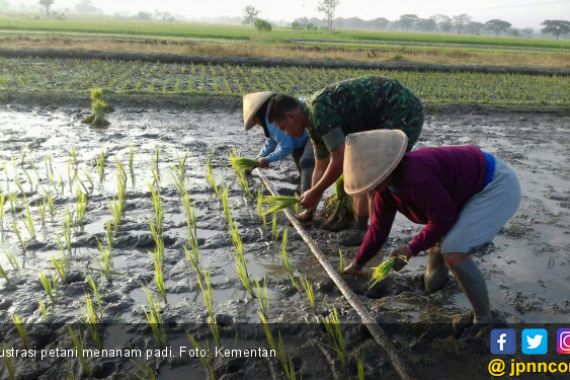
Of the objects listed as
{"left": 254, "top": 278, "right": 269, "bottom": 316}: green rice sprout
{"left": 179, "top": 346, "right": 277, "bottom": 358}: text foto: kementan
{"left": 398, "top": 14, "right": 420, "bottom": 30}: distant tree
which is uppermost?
{"left": 398, "top": 14, "right": 420, "bottom": 30}: distant tree

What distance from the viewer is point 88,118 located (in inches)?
294

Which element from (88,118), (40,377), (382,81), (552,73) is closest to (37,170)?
(88,118)

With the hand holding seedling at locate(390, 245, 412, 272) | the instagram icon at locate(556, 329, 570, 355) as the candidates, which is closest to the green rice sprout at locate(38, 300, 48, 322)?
the hand holding seedling at locate(390, 245, 412, 272)

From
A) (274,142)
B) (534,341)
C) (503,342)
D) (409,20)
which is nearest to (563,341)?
(534,341)

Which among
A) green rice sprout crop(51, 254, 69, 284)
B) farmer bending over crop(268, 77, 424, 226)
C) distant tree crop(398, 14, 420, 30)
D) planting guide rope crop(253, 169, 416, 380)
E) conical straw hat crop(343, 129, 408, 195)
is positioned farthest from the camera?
distant tree crop(398, 14, 420, 30)

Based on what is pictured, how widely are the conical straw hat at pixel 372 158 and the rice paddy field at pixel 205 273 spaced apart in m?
0.70

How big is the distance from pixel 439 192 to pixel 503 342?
0.93m

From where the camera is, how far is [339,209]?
3.98 metres

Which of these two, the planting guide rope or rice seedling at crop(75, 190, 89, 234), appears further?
rice seedling at crop(75, 190, 89, 234)

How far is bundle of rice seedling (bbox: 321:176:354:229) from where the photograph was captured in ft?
13.0

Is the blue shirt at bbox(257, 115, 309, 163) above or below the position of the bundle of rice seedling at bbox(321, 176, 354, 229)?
above

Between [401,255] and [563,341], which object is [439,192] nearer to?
[401,255]

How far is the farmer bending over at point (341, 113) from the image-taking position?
3.21 meters

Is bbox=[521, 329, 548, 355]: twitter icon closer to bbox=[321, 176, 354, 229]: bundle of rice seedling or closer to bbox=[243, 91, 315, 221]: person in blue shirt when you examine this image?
bbox=[321, 176, 354, 229]: bundle of rice seedling
